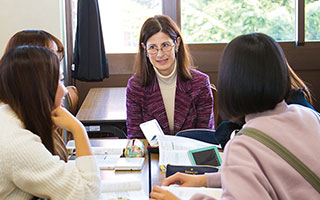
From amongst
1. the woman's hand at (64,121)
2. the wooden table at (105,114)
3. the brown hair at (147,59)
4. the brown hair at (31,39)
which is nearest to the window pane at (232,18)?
the wooden table at (105,114)

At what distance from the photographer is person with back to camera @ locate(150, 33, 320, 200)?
1.04 metres

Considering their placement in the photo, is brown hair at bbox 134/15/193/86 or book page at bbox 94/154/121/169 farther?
brown hair at bbox 134/15/193/86

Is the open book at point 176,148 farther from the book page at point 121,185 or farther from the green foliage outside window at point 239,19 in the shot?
the green foliage outside window at point 239,19

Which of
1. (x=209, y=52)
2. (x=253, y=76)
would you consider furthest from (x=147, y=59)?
(x=209, y=52)

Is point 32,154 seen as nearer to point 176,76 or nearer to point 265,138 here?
point 265,138

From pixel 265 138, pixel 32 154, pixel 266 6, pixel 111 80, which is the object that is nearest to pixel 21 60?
pixel 32 154

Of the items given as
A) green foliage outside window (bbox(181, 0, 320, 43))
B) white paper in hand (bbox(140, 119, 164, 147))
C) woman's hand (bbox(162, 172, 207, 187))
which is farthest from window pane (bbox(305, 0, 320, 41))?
woman's hand (bbox(162, 172, 207, 187))

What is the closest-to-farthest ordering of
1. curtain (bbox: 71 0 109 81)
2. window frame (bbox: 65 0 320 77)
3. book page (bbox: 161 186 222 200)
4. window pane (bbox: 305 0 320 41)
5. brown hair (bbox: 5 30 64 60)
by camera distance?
book page (bbox: 161 186 222 200) → brown hair (bbox: 5 30 64 60) → curtain (bbox: 71 0 109 81) → window frame (bbox: 65 0 320 77) → window pane (bbox: 305 0 320 41)

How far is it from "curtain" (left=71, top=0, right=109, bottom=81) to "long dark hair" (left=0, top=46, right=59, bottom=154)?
298cm

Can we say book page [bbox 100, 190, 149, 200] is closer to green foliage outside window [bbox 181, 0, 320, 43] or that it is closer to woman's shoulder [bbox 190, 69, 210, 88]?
woman's shoulder [bbox 190, 69, 210, 88]

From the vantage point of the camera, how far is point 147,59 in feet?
8.57

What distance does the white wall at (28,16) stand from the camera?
418 centimetres

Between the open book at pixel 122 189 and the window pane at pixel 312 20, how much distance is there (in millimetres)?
3841

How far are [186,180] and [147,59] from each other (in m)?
1.22
